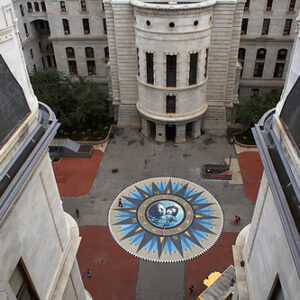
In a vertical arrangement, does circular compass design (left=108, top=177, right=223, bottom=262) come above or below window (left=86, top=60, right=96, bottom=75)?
below

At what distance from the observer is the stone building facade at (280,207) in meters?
11.8

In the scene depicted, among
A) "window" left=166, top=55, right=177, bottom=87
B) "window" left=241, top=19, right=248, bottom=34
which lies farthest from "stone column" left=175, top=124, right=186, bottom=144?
"window" left=241, top=19, right=248, bottom=34

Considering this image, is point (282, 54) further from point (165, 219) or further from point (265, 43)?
point (165, 219)

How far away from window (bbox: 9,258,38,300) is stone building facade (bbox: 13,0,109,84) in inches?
1644

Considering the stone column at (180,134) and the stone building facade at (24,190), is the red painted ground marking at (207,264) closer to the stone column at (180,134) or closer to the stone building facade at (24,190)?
the stone building facade at (24,190)

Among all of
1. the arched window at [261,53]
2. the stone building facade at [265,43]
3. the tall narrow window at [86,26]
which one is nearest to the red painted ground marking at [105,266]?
the tall narrow window at [86,26]

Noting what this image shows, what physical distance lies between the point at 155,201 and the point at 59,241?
2099 centimetres

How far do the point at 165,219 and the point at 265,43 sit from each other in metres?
33.7

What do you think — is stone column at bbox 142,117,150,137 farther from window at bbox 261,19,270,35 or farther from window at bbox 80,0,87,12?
window at bbox 261,19,270,35

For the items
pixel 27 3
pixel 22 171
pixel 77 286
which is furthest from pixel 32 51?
pixel 22 171

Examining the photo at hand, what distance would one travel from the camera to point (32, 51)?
62688mm

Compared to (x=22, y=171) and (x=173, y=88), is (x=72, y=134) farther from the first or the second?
(x=22, y=171)

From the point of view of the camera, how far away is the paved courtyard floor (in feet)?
98.4

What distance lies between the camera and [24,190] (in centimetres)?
1362
